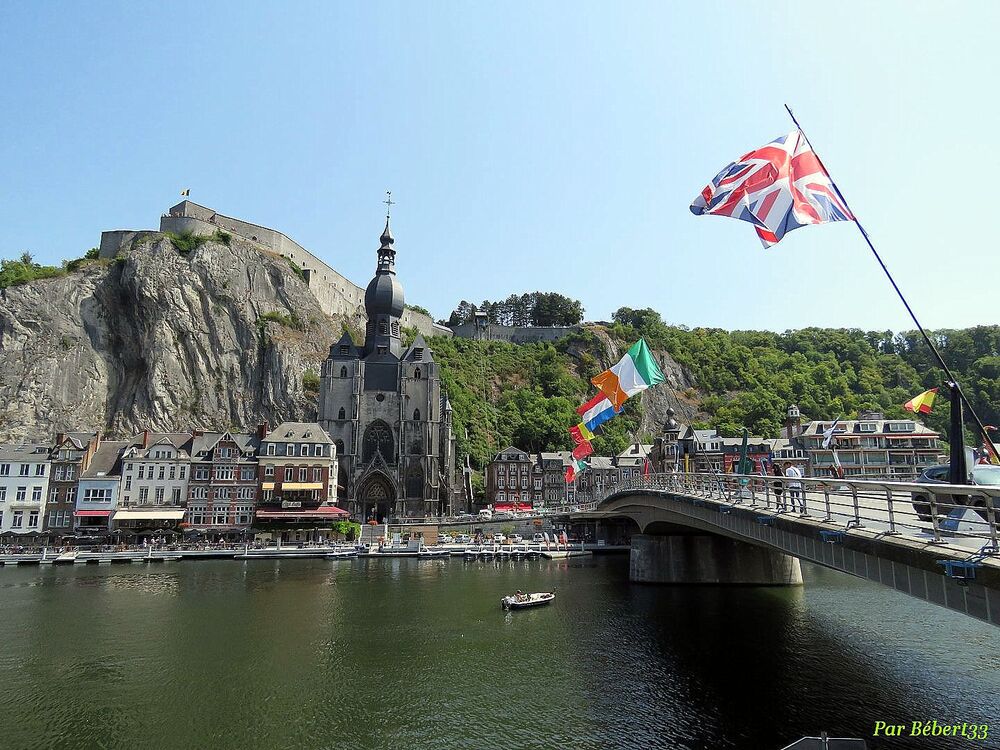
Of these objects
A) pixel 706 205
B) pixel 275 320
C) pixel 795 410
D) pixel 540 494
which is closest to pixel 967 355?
pixel 795 410

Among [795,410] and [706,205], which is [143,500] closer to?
[706,205]

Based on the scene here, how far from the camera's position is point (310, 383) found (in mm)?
105000

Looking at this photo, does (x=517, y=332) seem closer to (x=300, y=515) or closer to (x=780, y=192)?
(x=300, y=515)

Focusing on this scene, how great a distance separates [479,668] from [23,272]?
108m

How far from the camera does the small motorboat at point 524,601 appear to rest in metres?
37.2

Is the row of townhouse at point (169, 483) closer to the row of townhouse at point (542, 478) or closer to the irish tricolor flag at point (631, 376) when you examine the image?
the row of townhouse at point (542, 478)

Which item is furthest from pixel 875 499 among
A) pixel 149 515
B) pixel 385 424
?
pixel 385 424

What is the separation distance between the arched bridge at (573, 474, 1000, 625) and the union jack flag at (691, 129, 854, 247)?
7.06 m

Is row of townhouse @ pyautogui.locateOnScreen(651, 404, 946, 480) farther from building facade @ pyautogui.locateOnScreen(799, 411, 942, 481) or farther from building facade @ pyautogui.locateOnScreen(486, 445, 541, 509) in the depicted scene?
building facade @ pyautogui.locateOnScreen(486, 445, 541, 509)

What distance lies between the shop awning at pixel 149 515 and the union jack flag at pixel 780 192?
67721 millimetres

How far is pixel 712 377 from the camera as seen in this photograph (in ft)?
488

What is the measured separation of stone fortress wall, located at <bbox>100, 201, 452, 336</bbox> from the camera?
112250 millimetres

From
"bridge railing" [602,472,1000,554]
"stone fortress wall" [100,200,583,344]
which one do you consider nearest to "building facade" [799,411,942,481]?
"bridge railing" [602,472,1000,554]

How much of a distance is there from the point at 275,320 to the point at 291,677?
92.3 metres
